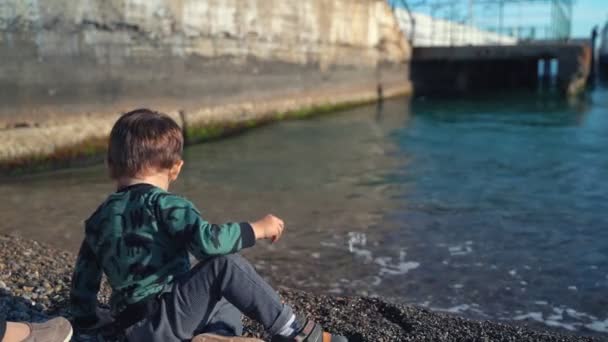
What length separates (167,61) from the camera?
12102 millimetres

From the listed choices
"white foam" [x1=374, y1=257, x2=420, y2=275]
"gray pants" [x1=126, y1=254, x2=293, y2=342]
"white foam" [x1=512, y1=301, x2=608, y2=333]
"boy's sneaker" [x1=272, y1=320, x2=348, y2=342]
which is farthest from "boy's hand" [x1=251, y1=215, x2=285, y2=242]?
"white foam" [x1=374, y1=257, x2=420, y2=275]

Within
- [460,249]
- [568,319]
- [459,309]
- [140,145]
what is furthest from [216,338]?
[460,249]

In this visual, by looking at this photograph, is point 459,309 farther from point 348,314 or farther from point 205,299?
point 205,299

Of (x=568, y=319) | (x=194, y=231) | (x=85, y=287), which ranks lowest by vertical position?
(x=568, y=319)

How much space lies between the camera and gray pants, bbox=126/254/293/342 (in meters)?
2.42

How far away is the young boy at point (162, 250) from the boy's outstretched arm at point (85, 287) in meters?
0.06

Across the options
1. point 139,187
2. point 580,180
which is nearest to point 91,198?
point 139,187

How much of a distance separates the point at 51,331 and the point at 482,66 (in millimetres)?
27282

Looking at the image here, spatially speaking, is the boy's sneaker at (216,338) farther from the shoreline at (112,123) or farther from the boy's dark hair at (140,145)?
the shoreline at (112,123)

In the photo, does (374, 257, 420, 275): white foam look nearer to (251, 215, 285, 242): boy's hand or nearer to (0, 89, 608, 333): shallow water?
(0, 89, 608, 333): shallow water

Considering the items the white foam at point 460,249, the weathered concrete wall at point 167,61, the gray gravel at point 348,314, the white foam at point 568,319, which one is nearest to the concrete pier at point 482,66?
the weathered concrete wall at point 167,61

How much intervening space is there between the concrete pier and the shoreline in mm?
3567

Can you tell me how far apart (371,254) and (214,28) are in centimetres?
923

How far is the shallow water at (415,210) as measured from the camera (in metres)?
4.48
